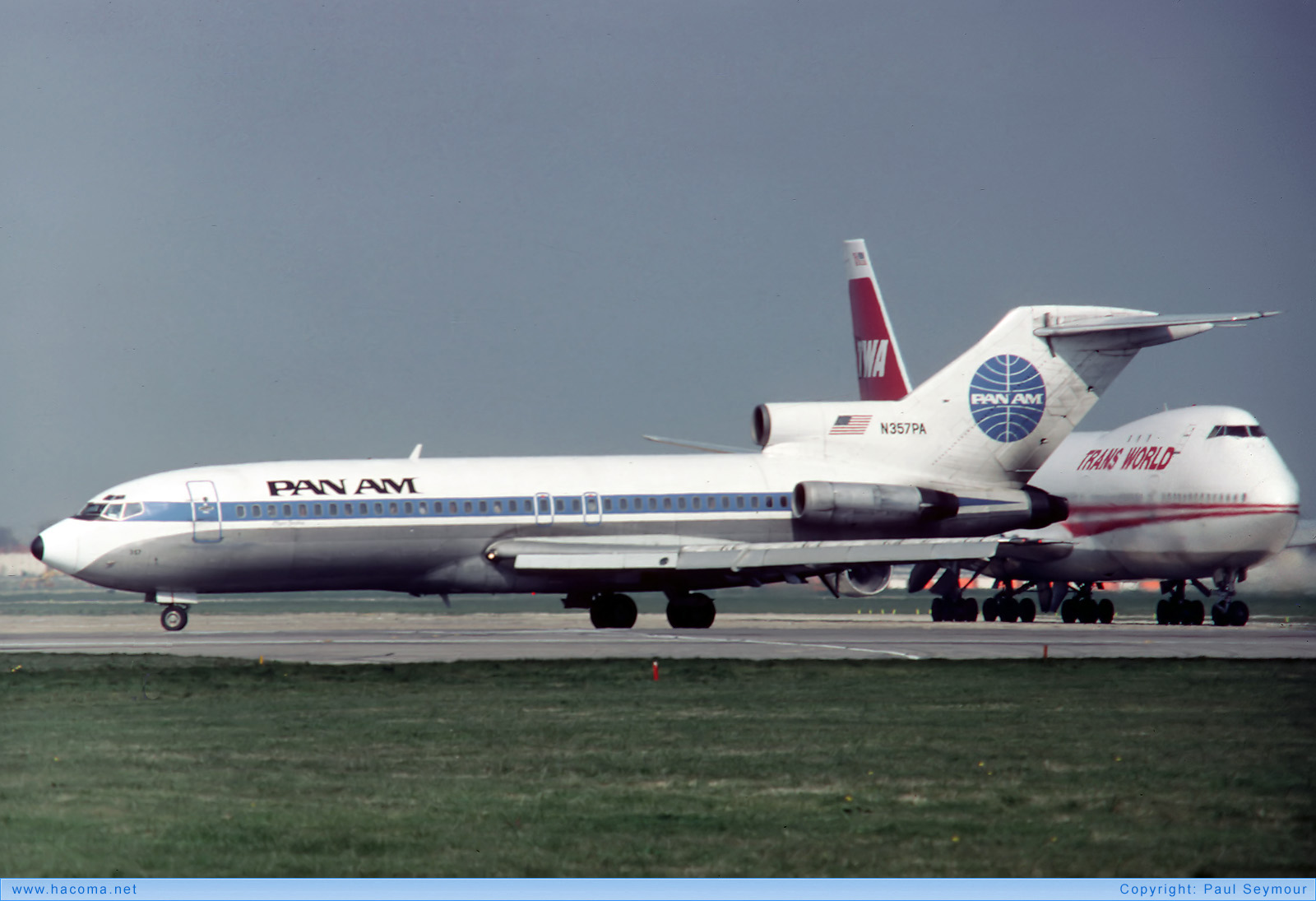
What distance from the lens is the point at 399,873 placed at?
28.7 ft

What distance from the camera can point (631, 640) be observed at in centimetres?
2970

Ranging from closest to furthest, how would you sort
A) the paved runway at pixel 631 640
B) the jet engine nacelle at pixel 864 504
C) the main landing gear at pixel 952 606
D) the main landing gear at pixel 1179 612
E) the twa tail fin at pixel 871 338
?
1. the paved runway at pixel 631 640
2. the jet engine nacelle at pixel 864 504
3. the main landing gear at pixel 1179 612
4. the main landing gear at pixel 952 606
5. the twa tail fin at pixel 871 338

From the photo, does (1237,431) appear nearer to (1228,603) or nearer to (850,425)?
(1228,603)

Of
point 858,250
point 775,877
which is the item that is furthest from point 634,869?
point 858,250

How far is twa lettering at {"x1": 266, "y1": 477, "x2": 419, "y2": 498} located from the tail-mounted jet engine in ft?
29.9

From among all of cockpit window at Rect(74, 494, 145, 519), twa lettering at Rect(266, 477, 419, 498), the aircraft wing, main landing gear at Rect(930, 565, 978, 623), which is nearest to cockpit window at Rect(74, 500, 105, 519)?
cockpit window at Rect(74, 494, 145, 519)

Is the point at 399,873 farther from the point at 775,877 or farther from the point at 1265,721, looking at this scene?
the point at 1265,721

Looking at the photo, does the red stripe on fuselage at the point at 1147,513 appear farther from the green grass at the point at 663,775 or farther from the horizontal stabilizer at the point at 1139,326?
the green grass at the point at 663,775

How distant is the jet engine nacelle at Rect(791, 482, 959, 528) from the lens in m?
36.0

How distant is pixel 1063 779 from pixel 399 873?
554 cm

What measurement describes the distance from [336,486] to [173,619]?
5.36 m

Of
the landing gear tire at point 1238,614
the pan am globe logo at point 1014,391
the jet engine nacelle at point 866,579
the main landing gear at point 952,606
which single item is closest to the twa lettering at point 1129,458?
the landing gear tire at point 1238,614

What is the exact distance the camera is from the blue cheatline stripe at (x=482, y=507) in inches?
1335

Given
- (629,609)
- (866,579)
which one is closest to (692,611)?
(629,609)
